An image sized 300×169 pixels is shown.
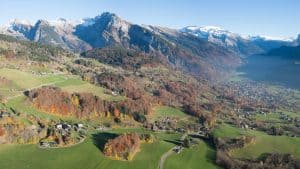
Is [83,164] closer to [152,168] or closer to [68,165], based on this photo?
[68,165]

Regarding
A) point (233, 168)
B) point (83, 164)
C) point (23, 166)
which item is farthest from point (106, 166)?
point (233, 168)

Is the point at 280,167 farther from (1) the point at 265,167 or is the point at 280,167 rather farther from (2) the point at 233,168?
(2) the point at 233,168

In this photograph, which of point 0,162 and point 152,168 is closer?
point 0,162

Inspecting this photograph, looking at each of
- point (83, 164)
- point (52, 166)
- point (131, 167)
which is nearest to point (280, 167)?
point (131, 167)

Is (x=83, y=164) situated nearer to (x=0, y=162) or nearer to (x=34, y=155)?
(x=34, y=155)

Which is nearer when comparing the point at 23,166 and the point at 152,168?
the point at 23,166

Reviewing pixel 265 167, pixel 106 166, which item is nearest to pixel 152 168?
pixel 106 166

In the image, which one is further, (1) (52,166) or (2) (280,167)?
(2) (280,167)
